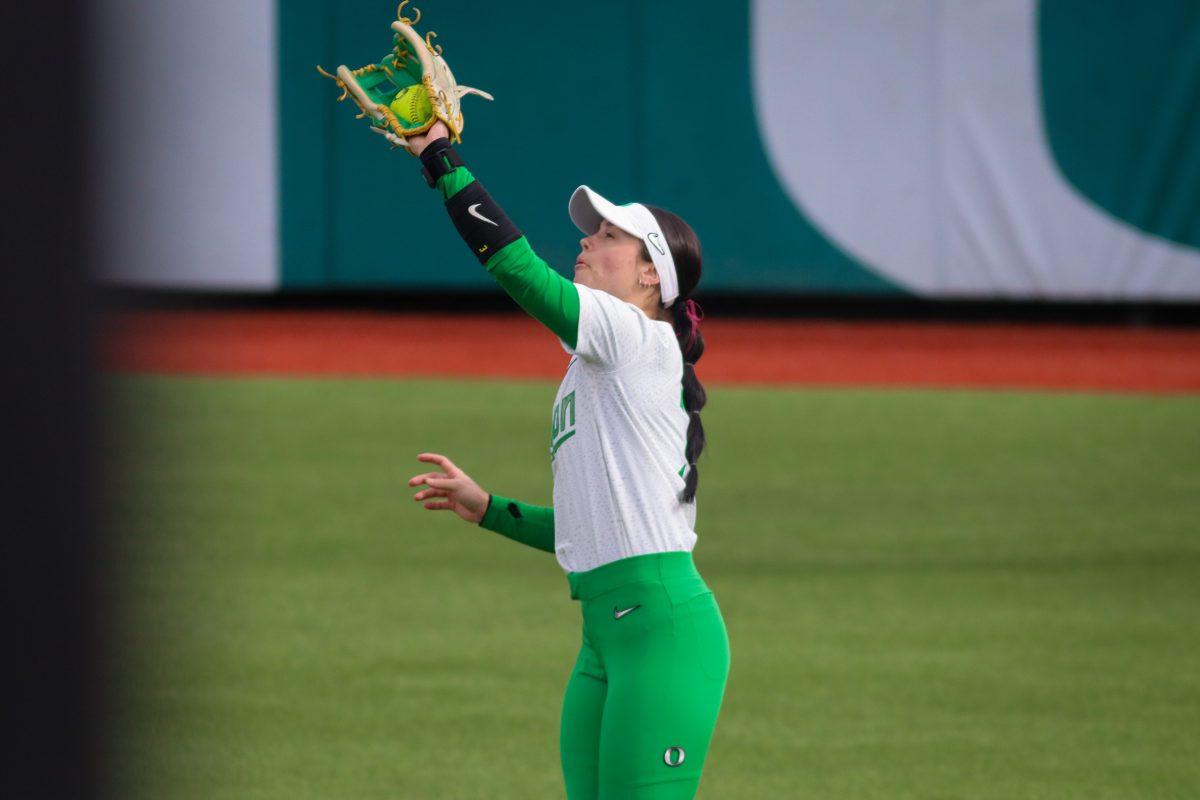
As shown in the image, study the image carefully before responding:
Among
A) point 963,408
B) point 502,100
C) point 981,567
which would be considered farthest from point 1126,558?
point 502,100

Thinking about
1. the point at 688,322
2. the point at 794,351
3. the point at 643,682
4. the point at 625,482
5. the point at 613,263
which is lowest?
the point at 794,351

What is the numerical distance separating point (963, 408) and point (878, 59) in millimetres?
5080

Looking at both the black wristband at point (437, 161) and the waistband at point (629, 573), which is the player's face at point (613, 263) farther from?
the waistband at point (629, 573)

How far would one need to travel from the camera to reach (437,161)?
10.6 feet

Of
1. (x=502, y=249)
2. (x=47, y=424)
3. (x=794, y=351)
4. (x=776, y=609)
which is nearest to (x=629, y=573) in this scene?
(x=502, y=249)

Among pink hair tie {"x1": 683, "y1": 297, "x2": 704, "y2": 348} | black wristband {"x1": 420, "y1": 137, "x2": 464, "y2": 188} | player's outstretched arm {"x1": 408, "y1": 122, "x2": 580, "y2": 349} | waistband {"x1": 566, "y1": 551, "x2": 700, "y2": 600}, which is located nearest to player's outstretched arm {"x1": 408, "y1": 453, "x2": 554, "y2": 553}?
waistband {"x1": 566, "y1": 551, "x2": 700, "y2": 600}

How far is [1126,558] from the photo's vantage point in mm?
9070

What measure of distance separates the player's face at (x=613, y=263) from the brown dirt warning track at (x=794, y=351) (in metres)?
11.2

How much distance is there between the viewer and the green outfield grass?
225 inches

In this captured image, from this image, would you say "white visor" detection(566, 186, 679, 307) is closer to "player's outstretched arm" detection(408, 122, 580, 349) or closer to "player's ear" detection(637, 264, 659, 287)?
"player's ear" detection(637, 264, 659, 287)

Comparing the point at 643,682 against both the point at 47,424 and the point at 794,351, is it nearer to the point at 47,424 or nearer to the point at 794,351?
the point at 47,424

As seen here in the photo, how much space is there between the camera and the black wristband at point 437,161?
127 inches

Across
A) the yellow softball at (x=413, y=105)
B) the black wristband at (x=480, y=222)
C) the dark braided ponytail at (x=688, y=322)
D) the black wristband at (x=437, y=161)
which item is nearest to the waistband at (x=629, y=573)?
the dark braided ponytail at (x=688, y=322)

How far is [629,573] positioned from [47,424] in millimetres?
2611
